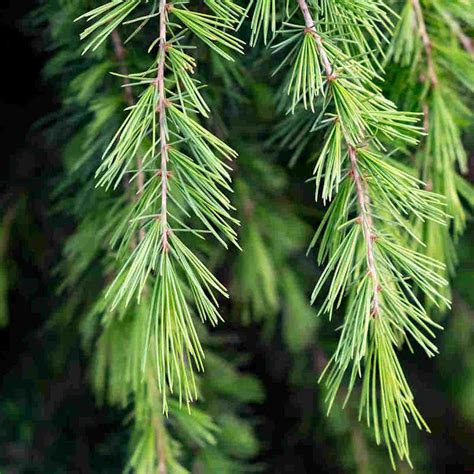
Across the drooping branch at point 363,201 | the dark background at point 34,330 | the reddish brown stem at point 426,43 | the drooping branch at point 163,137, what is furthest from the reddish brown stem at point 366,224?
the dark background at point 34,330

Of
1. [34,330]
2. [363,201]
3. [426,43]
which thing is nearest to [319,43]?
[363,201]

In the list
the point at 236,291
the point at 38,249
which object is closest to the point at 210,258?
the point at 236,291

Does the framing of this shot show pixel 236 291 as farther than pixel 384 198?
Yes

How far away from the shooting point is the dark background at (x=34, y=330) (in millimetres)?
1267

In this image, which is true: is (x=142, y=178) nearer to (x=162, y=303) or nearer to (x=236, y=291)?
(x=162, y=303)

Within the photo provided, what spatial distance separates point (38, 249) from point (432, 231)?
2.46 ft

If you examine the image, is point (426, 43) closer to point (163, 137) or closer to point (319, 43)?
point (319, 43)

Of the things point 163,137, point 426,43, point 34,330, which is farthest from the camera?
point 34,330

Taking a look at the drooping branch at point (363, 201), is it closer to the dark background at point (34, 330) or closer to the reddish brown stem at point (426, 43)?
the reddish brown stem at point (426, 43)

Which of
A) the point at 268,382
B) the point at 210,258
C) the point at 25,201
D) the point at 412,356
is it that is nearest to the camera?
the point at 210,258

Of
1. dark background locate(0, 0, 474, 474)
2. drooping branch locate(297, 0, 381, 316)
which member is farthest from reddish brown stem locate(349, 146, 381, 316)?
dark background locate(0, 0, 474, 474)

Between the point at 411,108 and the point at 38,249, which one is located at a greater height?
the point at 411,108

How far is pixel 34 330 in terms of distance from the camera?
1.43 m

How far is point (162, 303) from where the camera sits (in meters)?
0.57
